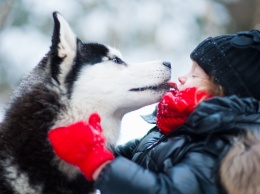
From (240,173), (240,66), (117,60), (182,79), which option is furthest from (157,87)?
(240,173)

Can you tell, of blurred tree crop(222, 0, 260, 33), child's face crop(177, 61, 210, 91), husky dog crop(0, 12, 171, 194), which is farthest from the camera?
blurred tree crop(222, 0, 260, 33)

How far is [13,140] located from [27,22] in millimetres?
7815

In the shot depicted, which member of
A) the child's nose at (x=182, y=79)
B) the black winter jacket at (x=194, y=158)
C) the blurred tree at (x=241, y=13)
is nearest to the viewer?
the black winter jacket at (x=194, y=158)

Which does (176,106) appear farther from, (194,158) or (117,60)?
(117,60)

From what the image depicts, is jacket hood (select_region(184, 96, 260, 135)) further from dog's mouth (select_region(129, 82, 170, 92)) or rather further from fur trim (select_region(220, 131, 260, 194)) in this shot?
dog's mouth (select_region(129, 82, 170, 92))

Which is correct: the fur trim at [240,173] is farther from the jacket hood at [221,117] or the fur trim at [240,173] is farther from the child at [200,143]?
the jacket hood at [221,117]

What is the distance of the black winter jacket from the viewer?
5.05 feet

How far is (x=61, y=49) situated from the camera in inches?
78.4

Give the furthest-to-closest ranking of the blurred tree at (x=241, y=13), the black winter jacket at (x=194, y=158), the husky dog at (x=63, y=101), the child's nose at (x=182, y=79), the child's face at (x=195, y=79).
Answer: the blurred tree at (x=241, y=13) < the child's nose at (x=182, y=79) < the child's face at (x=195, y=79) < the husky dog at (x=63, y=101) < the black winter jacket at (x=194, y=158)

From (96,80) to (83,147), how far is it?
0.49 m

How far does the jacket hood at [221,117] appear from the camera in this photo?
1586mm

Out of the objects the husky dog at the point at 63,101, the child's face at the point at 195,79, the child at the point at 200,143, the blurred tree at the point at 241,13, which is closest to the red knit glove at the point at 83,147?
the child at the point at 200,143

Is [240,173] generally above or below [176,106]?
below

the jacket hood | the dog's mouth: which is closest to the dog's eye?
the dog's mouth
